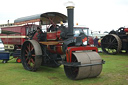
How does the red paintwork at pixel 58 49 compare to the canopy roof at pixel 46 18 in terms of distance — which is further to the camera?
the canopy roof at pixel 46 18

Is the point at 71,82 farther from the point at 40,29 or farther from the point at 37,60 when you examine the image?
the point at 40,29

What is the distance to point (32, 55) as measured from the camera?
645 centimetres

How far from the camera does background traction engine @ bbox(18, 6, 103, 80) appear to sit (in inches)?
192

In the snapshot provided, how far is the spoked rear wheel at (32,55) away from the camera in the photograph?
614 cm

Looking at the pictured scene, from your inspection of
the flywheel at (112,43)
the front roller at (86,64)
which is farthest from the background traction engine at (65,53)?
the flywheel at (112,43)

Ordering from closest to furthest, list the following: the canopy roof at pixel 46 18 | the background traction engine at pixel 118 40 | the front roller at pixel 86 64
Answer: the front roller at pixel 86 64
the canopy roof at pixel 46 18
the background traction engine at pixel 118 40

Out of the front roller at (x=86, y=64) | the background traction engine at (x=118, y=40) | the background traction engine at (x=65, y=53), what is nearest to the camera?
the front roller at (x=86, y=64)

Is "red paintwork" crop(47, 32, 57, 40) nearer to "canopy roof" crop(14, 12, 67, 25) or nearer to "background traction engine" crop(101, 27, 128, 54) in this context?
"canopy roof" crop(14, 12, 67, 25)

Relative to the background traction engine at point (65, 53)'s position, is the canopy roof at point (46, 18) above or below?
above

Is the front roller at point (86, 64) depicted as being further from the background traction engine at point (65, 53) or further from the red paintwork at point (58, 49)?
the red paintwork at point (58, 49)

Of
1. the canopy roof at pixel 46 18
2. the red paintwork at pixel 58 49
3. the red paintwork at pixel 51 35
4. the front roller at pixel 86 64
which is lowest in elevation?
the front roller at pixel 86 64

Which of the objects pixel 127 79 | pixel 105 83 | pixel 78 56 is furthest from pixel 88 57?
pixel 127 79

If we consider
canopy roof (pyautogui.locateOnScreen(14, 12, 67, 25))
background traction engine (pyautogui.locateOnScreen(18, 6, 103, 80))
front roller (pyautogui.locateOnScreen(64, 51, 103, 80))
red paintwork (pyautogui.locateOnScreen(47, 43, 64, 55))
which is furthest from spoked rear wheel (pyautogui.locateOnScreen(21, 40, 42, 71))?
front roller (pyautogui.locateOnScreen(64, 51, 103, 80))

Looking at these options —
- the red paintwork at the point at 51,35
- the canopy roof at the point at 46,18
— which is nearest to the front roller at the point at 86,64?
the red paintwork at the point at 51,35
